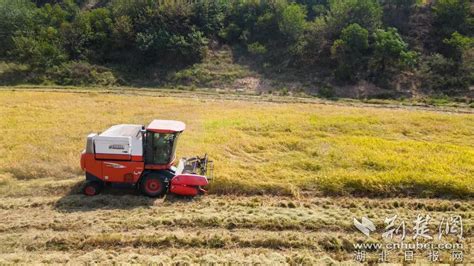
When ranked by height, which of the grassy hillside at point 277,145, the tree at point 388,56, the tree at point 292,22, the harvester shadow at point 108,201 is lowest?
the harvester shadow at point 108,201

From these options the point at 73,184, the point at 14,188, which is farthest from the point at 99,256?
the point at 14,188

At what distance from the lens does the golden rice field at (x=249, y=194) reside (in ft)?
31.3

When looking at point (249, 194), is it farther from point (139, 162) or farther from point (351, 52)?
point (351, 52)

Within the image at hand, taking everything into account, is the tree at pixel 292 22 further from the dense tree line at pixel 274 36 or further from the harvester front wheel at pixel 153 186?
the harvester front wheel at pixel 153 186

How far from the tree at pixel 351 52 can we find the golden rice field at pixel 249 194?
13.5 metres

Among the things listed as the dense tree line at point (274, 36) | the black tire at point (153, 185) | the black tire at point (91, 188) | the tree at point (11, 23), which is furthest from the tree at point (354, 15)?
the black tire at point (91, 188)

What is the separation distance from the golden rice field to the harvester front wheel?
233 millimetres

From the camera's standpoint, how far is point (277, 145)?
17.5m

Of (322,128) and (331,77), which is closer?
(322,128)

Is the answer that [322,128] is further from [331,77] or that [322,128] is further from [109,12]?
[109,12]

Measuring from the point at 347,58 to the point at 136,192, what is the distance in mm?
27510

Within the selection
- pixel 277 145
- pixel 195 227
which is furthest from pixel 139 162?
pixel 277 145

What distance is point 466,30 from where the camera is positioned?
1449 inches

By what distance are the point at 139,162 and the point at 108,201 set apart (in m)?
1.49
